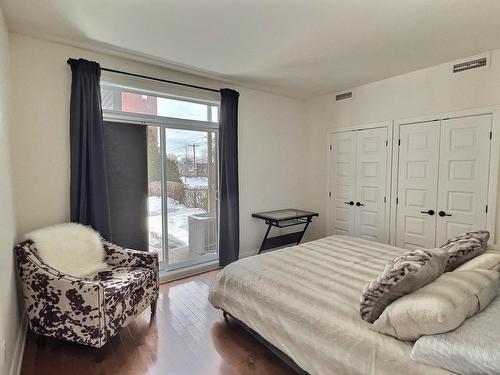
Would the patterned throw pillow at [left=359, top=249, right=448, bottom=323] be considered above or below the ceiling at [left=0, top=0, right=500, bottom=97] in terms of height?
below

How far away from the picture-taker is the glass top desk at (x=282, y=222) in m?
4.08

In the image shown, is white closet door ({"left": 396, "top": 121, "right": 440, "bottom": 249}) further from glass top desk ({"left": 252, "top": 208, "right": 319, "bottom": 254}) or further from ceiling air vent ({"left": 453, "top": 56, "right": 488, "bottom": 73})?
glass top desk ({"left": 252, "top": 208, "right": 319, "bottom": 254})

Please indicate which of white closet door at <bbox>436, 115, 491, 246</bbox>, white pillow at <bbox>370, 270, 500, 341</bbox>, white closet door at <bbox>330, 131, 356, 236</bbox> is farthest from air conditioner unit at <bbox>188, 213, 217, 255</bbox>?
white closet door at <bbox>436, 115, 491, 246</bbox>

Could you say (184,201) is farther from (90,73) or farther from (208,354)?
(208,354)

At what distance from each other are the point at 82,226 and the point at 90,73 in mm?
1511

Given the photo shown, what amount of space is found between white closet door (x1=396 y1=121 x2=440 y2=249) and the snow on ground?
109 inches

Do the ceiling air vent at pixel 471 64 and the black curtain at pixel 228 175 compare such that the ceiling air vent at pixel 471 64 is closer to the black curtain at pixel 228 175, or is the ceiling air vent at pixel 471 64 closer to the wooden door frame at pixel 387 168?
the wooden door frame at pixel 387 168

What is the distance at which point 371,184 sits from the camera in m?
4.08

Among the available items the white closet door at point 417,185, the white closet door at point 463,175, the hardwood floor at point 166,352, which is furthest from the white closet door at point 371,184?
the hardwood floor at point 166,352

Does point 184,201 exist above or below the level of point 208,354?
above

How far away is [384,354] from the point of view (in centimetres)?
137

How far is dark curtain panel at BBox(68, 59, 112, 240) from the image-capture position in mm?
2732

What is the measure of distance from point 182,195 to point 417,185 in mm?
3084

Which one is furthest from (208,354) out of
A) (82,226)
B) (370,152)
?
(370,152)
